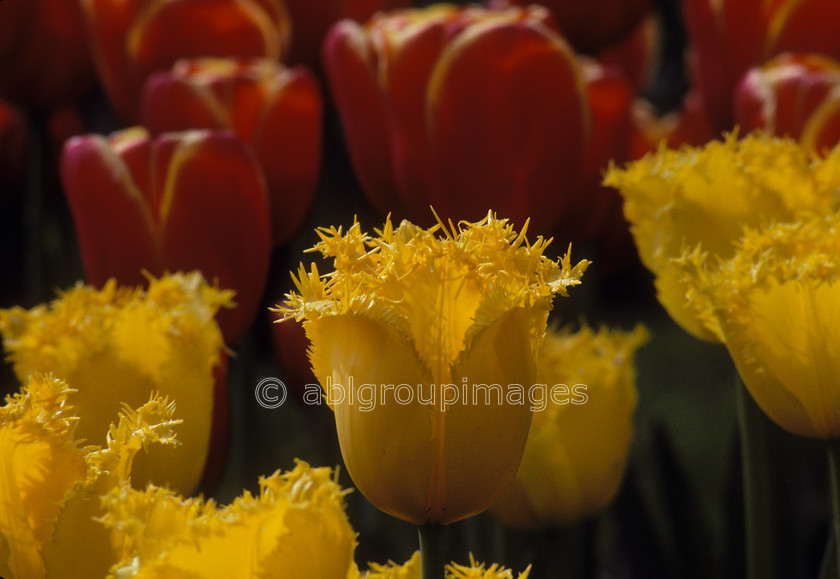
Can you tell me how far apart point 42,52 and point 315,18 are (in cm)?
17

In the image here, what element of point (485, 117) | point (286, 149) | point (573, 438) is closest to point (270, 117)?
point (286, 149)

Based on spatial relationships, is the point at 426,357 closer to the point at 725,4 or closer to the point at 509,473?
the point at 509,473

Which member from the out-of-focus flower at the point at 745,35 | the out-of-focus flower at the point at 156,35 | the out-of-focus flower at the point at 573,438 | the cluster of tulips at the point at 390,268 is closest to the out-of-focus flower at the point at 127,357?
the cluster of tulips at the point at 390,268

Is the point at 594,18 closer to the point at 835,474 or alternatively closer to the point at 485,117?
the point at 485,117

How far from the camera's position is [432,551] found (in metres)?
0.28

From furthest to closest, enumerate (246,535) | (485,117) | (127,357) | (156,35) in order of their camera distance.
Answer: (156,35), (485,117), (127,357), (246,535)

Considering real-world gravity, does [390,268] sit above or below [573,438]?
above

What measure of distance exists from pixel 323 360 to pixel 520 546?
0.81ft

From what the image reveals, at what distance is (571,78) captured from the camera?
1.52ft

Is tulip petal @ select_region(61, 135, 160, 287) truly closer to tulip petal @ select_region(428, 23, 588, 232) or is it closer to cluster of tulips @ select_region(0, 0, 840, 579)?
cluster of tulips @ select_region(0, 0, 840, 579)

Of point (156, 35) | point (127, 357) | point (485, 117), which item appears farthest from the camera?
point (156, 35)

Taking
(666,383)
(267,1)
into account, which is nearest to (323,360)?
(267,1)

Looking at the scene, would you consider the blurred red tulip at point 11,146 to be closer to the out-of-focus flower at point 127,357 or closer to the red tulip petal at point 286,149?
the red tulip petal at point 286,149

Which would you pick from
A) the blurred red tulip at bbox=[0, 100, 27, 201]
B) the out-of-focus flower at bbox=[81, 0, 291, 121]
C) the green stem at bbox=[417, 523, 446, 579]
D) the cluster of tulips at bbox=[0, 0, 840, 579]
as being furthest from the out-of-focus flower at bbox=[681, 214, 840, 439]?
the blurred red tulip at bbox=[0, 100, 27, 201]
